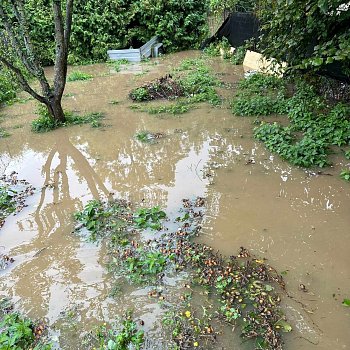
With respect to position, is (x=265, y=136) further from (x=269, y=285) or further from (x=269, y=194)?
(x=269, y=285)

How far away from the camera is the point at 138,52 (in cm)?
1472

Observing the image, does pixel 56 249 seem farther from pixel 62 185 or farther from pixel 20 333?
pixel 62 185

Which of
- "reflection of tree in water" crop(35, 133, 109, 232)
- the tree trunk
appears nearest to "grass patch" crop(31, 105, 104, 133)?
the tree trunk

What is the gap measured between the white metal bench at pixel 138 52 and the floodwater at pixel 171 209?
7.08 m

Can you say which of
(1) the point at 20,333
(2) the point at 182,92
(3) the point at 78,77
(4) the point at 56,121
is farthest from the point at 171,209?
(3) the point at 78,77

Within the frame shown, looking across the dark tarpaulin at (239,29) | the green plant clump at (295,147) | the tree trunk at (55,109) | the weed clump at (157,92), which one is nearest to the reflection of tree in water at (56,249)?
the tree trunk at (55,109)

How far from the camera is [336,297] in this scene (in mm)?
3396

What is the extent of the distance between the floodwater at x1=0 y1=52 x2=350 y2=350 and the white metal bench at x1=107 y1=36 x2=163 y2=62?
708cm

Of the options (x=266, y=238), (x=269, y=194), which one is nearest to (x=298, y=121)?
(x=269, y=194)

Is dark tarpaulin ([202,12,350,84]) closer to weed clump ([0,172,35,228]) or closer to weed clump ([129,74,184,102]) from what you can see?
weed clump ([129,74,184,102])

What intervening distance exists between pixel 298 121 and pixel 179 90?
381 cm

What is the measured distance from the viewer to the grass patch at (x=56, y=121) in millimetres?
8062

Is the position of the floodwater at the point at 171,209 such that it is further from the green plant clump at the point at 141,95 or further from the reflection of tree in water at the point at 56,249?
the green plant clump at the point at 141,95

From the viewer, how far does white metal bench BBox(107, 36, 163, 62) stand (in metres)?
14.8
